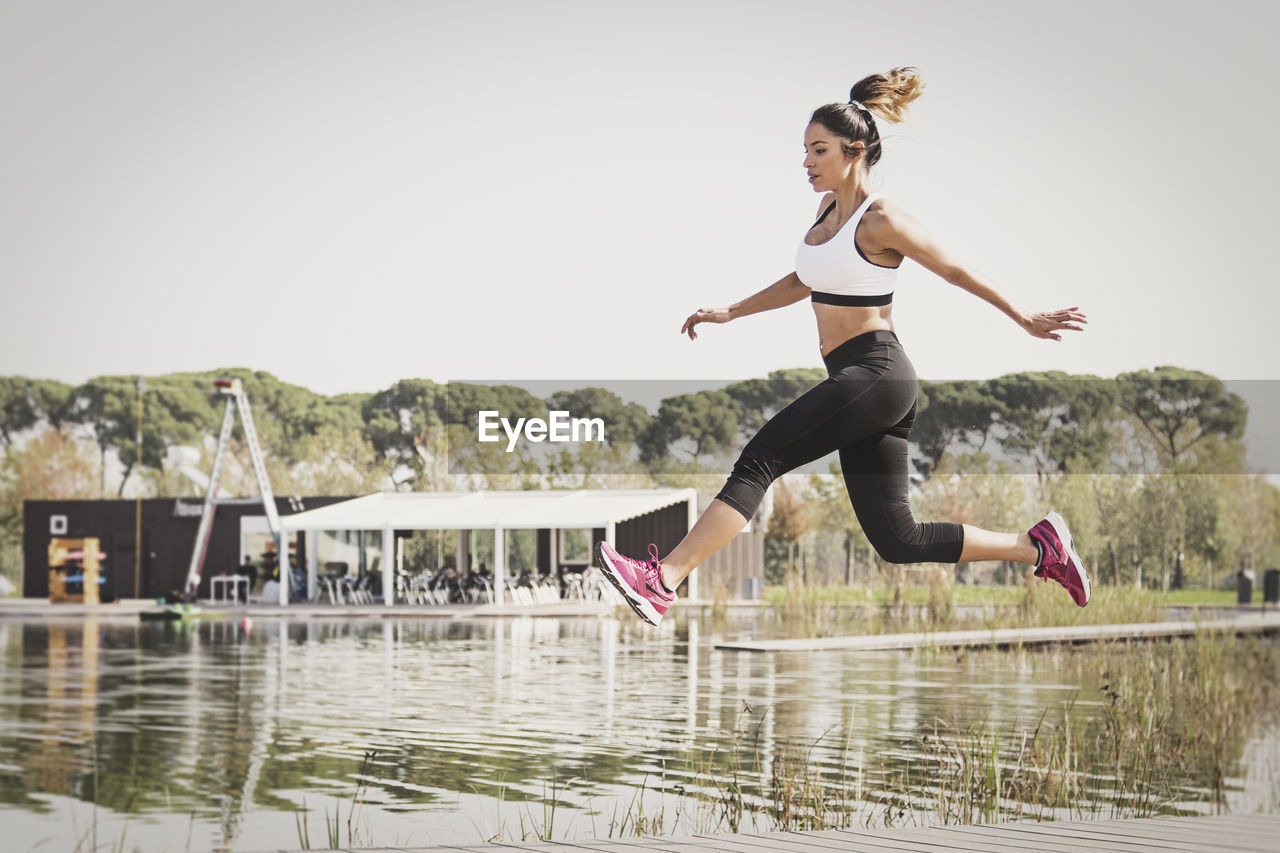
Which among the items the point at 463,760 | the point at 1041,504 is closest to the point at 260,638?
the point at 463,760

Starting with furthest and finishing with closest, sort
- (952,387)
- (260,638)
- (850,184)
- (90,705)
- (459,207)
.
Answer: (459,207) → (952,387) → (260,638) → (90,705) → (850,184)

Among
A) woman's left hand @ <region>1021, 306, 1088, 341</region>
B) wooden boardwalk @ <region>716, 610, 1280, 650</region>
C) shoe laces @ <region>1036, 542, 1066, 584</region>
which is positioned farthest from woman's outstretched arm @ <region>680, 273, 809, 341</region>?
wooden boardwalk @ <region>716, 610, 1280, 650</region>

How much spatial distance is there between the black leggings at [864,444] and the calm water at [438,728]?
183 inches

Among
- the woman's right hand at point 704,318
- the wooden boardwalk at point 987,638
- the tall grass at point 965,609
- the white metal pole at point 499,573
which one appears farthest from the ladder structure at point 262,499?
the woman's right hand at point 704,318

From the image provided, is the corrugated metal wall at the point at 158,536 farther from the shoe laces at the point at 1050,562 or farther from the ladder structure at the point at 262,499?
the shoe laces at the point at 1050,562

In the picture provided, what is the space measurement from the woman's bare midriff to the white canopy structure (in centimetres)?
2086

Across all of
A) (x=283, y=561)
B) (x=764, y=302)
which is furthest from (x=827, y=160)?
(x=283, y=561)

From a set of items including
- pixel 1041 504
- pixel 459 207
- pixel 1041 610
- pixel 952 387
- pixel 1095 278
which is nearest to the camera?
pixel 1041 610

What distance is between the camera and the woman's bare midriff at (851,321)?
4.05 m

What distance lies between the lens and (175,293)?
52.8 meters

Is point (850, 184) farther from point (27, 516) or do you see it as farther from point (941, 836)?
point (27, 516)

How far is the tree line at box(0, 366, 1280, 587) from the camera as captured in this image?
27.2 metres

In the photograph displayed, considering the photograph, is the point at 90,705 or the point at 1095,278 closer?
the point at 90,705

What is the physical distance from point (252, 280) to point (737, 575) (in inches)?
954
